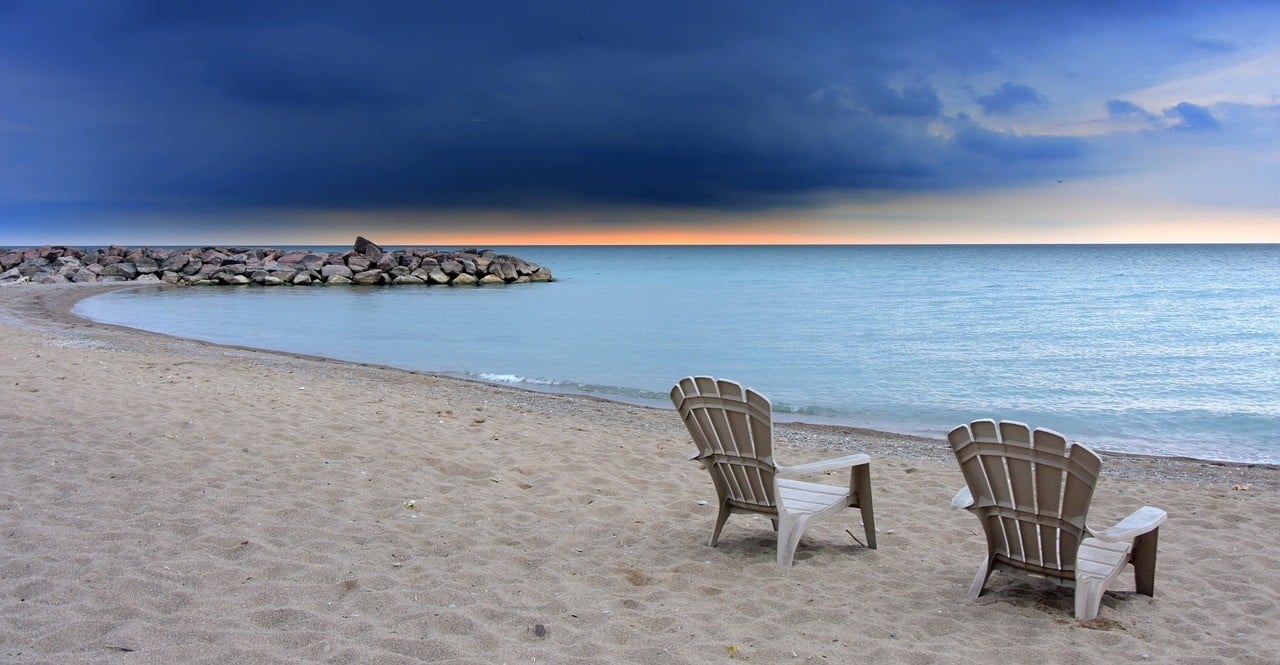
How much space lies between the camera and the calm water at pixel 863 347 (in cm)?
1130

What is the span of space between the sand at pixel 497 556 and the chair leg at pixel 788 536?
0.26 feet

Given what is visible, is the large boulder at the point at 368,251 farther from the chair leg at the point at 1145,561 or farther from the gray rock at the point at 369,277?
the chair leg at the point at 1145,561

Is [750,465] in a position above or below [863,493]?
above

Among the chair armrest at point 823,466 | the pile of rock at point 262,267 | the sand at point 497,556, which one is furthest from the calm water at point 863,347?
the chair armrest at point 823,466

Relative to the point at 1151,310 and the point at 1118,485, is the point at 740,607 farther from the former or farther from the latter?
the point at 1151,310

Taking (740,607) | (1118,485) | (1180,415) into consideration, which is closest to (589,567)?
(740,607)

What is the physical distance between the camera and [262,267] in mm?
42875

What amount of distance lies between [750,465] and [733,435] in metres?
0.19

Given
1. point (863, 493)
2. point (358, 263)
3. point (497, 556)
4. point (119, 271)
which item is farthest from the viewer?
point (358, 263)

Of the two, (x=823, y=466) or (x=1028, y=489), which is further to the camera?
(x=823, y=466)

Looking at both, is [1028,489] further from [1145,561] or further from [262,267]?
[262,267]

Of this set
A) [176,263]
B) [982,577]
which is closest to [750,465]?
[982,577]

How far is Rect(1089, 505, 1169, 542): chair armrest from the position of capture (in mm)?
3871

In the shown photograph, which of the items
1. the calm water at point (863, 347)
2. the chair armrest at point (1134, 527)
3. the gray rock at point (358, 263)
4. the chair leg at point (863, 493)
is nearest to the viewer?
the chair armrest at point (1134, 527)
